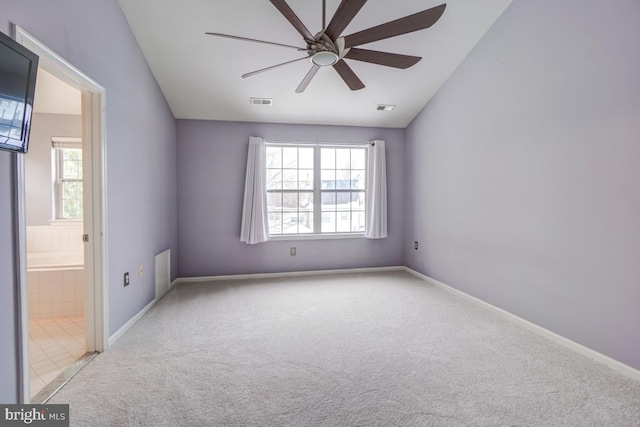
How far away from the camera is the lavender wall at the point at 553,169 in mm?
2002

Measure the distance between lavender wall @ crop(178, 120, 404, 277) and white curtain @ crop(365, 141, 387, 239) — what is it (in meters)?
0.50

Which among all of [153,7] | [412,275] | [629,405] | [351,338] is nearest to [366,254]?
[412,275]

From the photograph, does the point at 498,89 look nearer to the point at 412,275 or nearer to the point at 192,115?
the point at 412,275

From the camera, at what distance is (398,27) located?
6.30 feet

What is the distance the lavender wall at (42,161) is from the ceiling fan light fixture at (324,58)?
12.8 ft

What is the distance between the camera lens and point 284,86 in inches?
141

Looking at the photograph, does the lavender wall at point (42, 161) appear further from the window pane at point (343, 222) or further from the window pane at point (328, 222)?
the window pane at point (343, 222)

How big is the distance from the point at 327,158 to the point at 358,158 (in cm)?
53

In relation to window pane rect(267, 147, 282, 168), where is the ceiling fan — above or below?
above

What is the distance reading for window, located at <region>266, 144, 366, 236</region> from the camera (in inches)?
177

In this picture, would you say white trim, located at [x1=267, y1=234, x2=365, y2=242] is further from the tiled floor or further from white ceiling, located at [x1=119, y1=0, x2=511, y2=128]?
the tiled floor

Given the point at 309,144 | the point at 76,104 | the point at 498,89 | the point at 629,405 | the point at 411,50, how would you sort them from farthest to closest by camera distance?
the point at 309,144, the point at 76,104, the point at 411,50, the point at 498,89, the point at 629,405

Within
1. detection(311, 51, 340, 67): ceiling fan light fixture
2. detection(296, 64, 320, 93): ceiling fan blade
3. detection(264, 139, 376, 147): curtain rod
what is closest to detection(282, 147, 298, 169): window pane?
detection(264, 139, 376, 147): curtain rod

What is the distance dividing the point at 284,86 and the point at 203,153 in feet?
5.09
